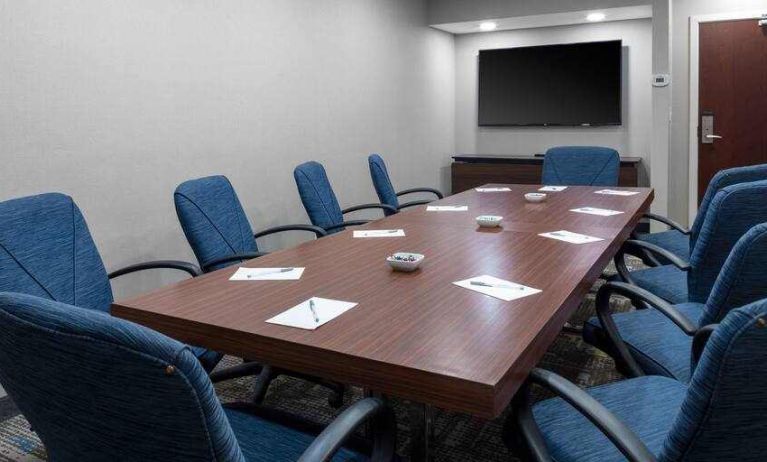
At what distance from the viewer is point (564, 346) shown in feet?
9.39

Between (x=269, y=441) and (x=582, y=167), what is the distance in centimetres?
336

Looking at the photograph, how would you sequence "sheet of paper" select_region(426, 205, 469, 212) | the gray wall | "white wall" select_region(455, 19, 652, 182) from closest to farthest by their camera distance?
1. "sheet of paper" select_region(426, 205, 469, 212)
2. the gray wall
3. "white wall" select_region(455, 19, 652, 182)

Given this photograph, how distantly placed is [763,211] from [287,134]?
2814 mm

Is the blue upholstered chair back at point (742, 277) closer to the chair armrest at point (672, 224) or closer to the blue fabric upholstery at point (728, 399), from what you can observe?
the blue fabric upholstery at point (728, 399)

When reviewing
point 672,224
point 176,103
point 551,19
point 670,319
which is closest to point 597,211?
point 672,224

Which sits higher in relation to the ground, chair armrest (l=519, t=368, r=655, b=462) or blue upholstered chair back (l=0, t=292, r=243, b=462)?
blue upholstered chair back (l=0, t=292, r=243, b=462)

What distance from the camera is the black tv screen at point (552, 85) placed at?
5684mm

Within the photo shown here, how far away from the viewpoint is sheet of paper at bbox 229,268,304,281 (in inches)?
71.0

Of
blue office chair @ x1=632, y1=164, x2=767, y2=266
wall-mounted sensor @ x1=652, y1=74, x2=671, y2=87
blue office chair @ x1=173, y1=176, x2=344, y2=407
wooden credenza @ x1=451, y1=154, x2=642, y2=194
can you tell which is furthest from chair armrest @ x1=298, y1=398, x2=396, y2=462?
wooden credenza @ x1=451, y1=154, x2=642, y2=194

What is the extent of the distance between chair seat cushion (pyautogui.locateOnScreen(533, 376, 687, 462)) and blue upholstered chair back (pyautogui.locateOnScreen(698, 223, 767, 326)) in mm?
220

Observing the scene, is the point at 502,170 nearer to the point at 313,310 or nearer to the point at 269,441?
the point at 313,310

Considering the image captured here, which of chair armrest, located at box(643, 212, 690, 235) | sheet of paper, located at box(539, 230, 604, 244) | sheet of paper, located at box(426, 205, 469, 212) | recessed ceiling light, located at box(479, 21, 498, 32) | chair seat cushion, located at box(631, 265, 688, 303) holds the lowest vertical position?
chair seat cushion, located at box(631, 265, 688, 303)

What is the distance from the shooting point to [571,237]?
2.24 m

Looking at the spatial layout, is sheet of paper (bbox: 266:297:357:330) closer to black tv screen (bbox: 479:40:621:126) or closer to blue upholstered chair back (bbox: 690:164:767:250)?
blue upholstered chair back (bbox: 690:164:767:250)
